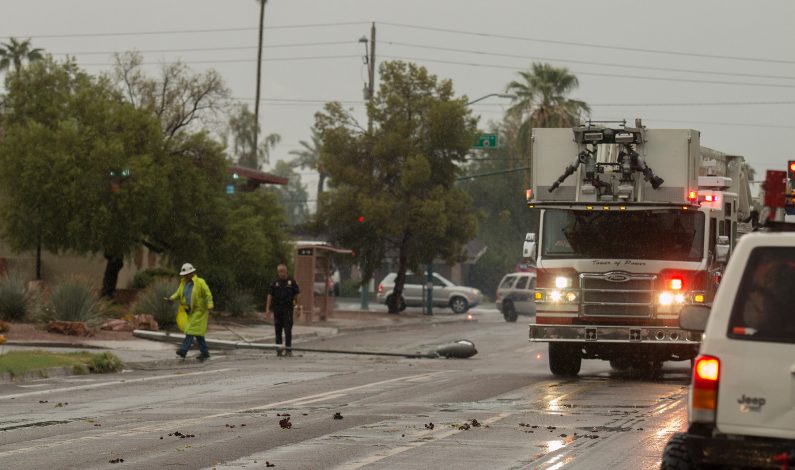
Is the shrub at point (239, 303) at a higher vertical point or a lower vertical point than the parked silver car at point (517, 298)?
lower

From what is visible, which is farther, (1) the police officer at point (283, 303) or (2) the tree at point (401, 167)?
(2) the tree at point (401, 167)

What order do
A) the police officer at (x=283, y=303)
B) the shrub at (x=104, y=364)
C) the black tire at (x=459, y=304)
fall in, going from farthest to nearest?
1. the black tire at (x=459, y=304)
2. the police officer at (x=283, y=303)
3. the shrub at (x=104, y=364)

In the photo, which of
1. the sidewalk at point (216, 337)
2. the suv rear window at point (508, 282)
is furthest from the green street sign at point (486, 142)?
the sidewalk at point (216, 337)

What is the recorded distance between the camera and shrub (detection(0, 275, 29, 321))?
101ft

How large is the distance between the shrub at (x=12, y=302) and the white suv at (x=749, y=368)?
25.8m

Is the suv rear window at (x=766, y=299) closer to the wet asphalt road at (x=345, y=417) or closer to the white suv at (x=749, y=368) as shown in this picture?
the white suv at (x=749, y=368)

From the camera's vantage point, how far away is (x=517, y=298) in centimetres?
4778

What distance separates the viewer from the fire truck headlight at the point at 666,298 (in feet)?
61.9

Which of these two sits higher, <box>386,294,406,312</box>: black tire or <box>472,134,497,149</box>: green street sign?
<box>472,134,497,149</box>: green street sign

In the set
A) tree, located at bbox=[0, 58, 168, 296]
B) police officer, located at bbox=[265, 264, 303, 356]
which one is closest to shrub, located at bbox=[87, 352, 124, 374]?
police officer, located at bbox=[265, 264, 303, 356]

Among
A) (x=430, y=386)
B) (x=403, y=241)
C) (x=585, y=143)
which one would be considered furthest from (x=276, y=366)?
(x=403, y=241)

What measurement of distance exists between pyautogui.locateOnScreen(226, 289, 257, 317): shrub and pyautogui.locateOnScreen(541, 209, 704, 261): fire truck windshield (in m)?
21.0

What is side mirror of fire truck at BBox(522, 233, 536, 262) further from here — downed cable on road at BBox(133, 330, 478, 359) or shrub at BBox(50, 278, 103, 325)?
shrub at BBox(50, 278, 103, 325)

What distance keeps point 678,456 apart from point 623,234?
1195 cm
